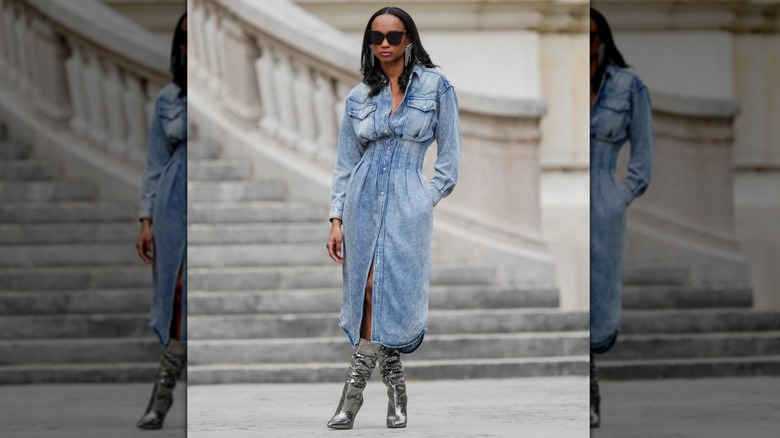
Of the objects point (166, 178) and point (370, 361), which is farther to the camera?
point (370, 361)

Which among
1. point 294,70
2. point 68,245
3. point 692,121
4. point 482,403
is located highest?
point 294,70

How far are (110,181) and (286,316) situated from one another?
241 inches

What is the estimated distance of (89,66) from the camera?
4.62m

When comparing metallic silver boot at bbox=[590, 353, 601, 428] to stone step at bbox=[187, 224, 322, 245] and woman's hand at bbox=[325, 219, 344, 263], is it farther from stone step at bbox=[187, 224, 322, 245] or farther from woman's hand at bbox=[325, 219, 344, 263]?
stone step at bbox=[187, 224, 322, 245]

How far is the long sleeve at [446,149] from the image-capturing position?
6.75 meters

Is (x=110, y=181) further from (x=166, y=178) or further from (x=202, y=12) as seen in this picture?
(x=202, y=12)

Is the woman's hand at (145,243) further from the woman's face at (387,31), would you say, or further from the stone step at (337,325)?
the stone step at (337,325)

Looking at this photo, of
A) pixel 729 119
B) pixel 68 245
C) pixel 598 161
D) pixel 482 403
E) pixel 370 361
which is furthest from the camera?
pixel 482 403

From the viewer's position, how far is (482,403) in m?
8.00

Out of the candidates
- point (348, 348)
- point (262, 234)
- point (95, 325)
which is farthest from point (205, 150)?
point (95, 325)

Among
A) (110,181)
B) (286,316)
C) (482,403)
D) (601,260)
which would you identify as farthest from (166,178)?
(286,316)

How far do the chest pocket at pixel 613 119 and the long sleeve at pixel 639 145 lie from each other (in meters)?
0.05

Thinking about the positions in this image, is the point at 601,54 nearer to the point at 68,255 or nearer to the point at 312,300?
the point at 68,255

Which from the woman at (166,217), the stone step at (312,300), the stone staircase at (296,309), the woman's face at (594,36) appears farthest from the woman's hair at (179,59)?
the stone step at (312,300)
